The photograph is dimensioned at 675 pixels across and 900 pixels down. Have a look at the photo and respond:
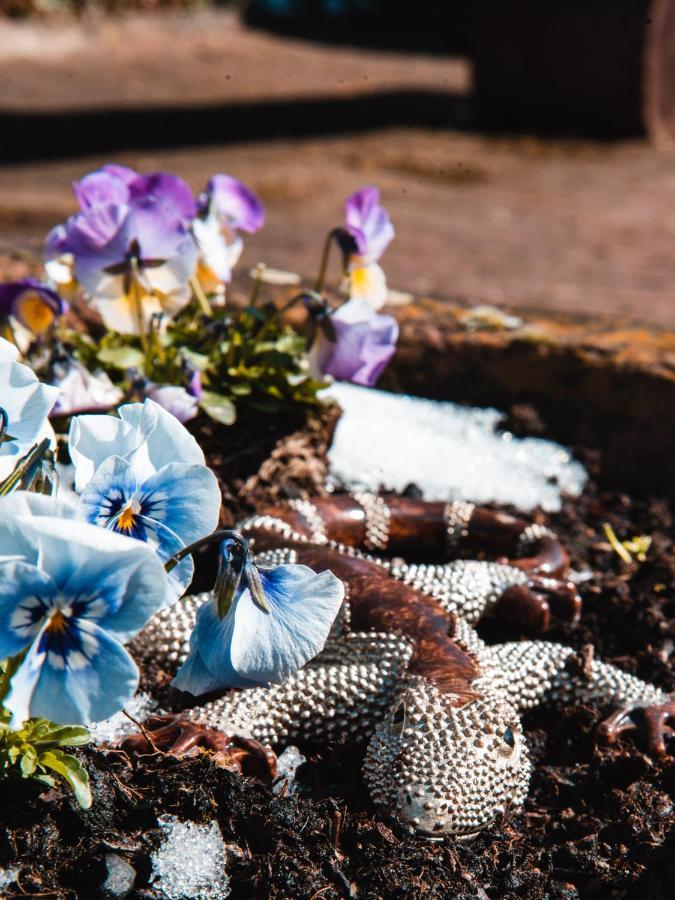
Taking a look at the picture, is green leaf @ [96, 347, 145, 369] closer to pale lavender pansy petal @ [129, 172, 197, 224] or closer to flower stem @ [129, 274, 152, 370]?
flower stem @ [129, 274, 152, 370]

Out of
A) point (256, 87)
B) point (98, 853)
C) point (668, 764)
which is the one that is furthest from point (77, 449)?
point (256, 87)

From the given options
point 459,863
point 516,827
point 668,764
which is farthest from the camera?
point 668,764

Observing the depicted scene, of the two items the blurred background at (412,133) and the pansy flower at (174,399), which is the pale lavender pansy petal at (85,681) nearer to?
the pansy flower at (174,399)

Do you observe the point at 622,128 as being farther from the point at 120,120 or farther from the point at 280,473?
the point at 280,473

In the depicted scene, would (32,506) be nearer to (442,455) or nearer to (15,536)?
(15,536)

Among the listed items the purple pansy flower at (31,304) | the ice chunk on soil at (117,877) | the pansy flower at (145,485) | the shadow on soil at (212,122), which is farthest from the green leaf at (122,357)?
the shadow on soil at (212,122)

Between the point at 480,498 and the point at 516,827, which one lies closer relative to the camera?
the point at 516,827

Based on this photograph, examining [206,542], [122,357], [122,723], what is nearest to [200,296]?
[122,357]
